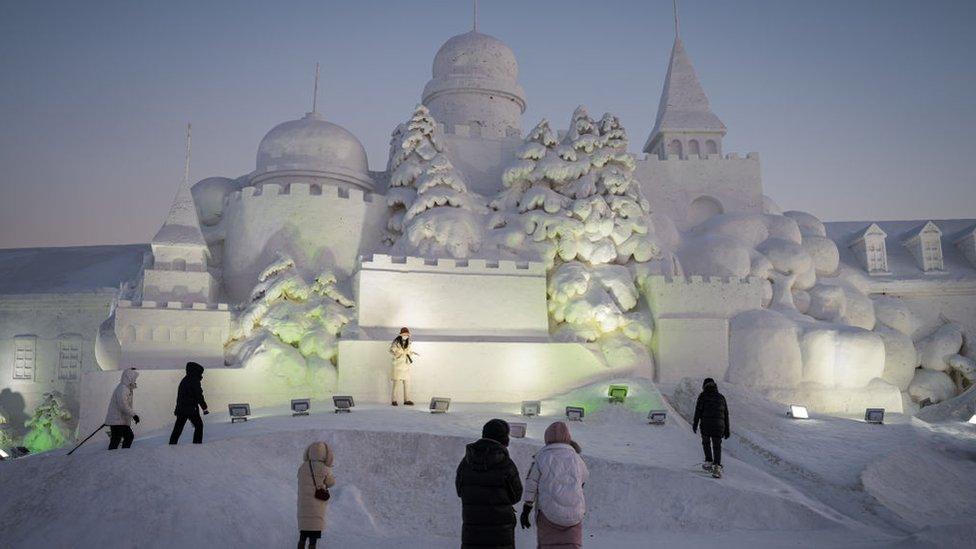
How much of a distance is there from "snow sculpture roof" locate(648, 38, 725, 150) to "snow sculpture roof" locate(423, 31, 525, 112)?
7.63 m

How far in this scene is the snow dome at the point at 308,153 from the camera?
2948cm

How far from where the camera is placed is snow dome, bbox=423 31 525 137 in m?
36.2

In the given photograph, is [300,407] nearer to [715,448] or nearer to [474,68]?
[715,448]

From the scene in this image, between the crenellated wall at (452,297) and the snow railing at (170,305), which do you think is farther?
the crenellated wall at (452,297)

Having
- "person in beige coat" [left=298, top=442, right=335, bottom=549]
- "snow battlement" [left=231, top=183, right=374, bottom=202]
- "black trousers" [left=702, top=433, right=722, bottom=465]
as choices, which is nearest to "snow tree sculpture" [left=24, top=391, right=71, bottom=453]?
"snow battlement" [left=231, top=183, right=374, bottom=202]

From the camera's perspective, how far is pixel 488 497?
262 inches

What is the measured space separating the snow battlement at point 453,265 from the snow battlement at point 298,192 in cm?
421

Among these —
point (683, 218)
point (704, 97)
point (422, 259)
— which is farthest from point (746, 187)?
point (422, 259)

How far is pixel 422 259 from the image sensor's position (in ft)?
83.8

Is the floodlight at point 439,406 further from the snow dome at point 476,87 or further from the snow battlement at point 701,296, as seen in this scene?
the snow dome at point 476,87

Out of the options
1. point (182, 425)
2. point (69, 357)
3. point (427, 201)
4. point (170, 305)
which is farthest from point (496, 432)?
point (69, 357)

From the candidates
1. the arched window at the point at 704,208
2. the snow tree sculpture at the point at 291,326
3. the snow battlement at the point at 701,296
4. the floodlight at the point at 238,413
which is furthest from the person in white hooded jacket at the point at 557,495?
the arched window at the point at 704,208

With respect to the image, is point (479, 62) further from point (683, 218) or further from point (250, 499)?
point (250, 499)

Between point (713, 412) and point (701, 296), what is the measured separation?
12627 mm
